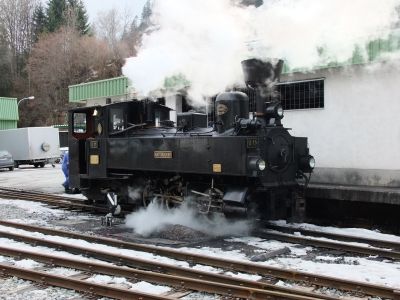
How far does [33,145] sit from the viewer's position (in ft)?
100

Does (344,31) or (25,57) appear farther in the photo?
(25,57)

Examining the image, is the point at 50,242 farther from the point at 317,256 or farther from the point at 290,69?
the point at 290,69

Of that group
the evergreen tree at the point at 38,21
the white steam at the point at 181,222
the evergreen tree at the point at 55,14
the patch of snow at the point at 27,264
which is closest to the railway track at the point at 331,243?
the white steam at the point at 181,222

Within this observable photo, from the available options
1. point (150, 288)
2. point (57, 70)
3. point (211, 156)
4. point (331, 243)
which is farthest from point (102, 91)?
point (57, 70)

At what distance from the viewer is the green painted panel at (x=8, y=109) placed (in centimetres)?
3794

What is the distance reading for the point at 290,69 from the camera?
11664 millimetres

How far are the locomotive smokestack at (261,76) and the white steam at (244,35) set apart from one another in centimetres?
31

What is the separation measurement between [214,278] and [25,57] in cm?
5395

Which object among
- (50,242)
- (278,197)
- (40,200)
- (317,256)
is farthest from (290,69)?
(40,200)

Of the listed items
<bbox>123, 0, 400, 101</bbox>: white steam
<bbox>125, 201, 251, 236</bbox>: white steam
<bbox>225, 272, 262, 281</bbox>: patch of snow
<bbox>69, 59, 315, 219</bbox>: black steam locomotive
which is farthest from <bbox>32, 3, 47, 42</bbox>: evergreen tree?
<bbox>225, 272, 262, 281</bbox>: patch of snow

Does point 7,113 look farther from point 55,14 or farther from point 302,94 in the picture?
point 302,94

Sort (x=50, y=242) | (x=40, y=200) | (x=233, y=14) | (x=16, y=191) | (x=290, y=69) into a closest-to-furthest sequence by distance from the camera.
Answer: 1. (x=50, y=242)
2. (x=233, y=14)
3. (x=290, y=69)
4. (x=40, y=200)
5. (x=16, y=191)

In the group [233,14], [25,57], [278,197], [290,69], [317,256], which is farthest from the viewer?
[25,57]

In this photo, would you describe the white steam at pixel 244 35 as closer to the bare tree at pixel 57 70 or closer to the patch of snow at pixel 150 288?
the patch of snow at pixel 150 288
